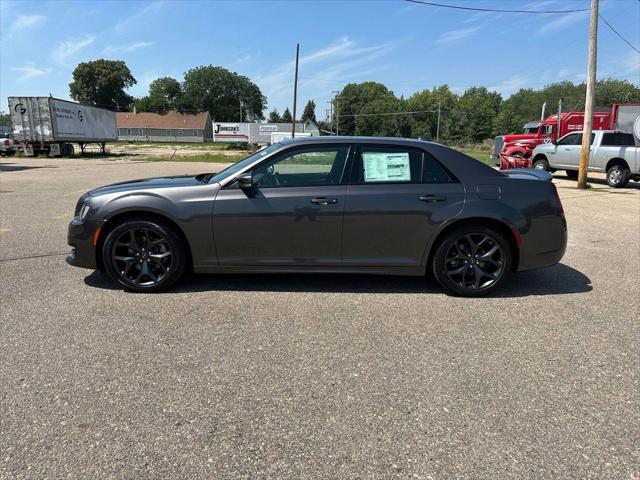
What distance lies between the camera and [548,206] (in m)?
4.62

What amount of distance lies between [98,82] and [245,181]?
11868 centimetres

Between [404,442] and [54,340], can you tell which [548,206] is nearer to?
[404,442]

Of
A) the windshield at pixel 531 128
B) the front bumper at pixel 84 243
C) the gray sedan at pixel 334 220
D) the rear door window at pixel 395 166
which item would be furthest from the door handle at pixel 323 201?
the windshield at pixel 531 128

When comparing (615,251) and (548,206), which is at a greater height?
(548,206)

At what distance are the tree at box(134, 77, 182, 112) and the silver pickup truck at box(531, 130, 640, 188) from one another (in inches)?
4451

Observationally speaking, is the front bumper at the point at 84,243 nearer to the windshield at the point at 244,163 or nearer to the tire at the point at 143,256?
the tire at the point at 143,256

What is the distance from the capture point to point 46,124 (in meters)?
29.4

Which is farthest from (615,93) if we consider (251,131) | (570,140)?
(570,140)

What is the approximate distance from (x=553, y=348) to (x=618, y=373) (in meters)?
0.46

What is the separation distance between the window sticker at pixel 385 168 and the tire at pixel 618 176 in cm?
1526

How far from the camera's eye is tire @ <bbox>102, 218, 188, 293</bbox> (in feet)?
14.7

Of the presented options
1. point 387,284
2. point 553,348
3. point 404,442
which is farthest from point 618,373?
point 387,284

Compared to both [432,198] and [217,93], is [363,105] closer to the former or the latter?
[217,93]

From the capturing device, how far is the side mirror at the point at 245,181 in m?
4.35
